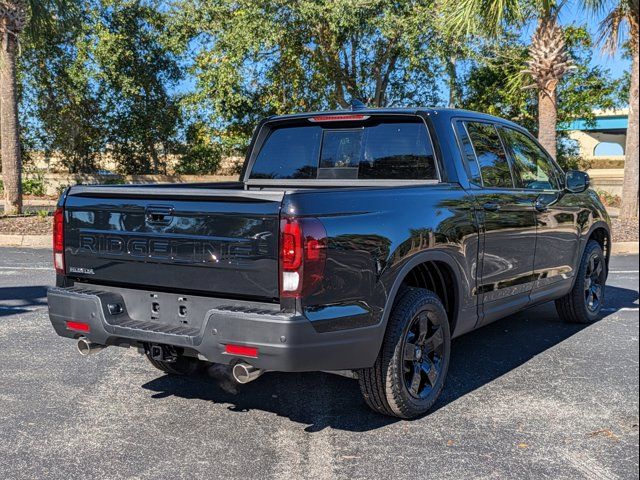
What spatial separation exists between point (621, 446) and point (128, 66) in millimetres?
21088

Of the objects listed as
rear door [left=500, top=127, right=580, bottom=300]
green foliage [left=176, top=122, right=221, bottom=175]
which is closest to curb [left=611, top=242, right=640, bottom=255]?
rear door [left=500, top=127, right=580, bottom=300]

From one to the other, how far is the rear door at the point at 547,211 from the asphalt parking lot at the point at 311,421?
2.22ft

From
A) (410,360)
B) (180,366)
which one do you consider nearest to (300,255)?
(410,360)

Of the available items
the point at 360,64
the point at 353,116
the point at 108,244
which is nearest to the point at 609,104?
the point at 360,64

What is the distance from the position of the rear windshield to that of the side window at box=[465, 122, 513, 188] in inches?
19.5

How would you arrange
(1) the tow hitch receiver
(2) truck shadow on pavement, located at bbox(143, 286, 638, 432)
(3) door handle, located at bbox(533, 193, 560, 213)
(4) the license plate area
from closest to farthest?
1. (4) the license plate area
2. (1) the tow hitch receiver
3. (2) truck shadow on pavement, located at bbox(143, 286, 638, 432)
4. (3) door handle, located at bbox(533, 193, 560, 213)

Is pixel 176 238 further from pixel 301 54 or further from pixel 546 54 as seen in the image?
pixel 301 54

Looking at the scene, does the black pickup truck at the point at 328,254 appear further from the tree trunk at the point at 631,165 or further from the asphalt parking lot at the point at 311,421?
the tree trunk at the point at 631,165

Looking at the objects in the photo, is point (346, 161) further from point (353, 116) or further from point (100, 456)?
point (100, 456)

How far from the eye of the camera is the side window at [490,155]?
5039 mm

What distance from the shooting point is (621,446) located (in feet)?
12.2

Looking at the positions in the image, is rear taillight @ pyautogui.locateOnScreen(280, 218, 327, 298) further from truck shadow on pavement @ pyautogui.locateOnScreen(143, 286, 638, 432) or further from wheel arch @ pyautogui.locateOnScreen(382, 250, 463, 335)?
truck shadow on pavement @ pyautogui.locateOnScreen(143, 286, 638, 432)

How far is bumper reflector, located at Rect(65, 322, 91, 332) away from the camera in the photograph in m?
3.98

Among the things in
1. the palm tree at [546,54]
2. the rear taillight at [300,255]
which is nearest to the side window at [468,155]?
the rear taillight at [300,255]
